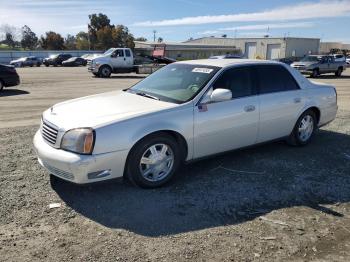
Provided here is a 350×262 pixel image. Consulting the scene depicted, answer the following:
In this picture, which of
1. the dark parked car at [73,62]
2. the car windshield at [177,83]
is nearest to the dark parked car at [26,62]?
the dark parked car at [73,62]

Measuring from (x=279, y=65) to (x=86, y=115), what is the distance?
3.45 meters

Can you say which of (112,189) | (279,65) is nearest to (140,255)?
(112,189)

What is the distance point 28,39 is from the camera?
3925 inches

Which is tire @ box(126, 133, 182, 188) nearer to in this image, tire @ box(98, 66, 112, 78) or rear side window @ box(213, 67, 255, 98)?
rear side window @ box(213, 67, 255, 98)

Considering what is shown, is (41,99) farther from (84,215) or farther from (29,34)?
(29,34)

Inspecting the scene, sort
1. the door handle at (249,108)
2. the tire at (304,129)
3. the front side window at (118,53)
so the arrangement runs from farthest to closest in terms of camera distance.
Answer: the front side window at (118,53), the tire at (304,129), the door handle at (249,108)

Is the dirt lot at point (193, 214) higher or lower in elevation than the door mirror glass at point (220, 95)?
lower

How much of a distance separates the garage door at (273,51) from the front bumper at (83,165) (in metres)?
71.7

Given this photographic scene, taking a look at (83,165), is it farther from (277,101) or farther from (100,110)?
(277,101)

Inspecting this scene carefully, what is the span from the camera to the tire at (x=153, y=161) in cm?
459

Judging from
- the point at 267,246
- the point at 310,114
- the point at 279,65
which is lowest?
the point at 267,246

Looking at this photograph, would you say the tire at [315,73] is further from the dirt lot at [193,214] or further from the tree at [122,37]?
the tree at [122,37]

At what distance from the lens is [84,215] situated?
4176 millimetres

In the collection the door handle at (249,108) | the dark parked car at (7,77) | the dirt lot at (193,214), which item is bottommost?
the dirt lot at (193,214)
